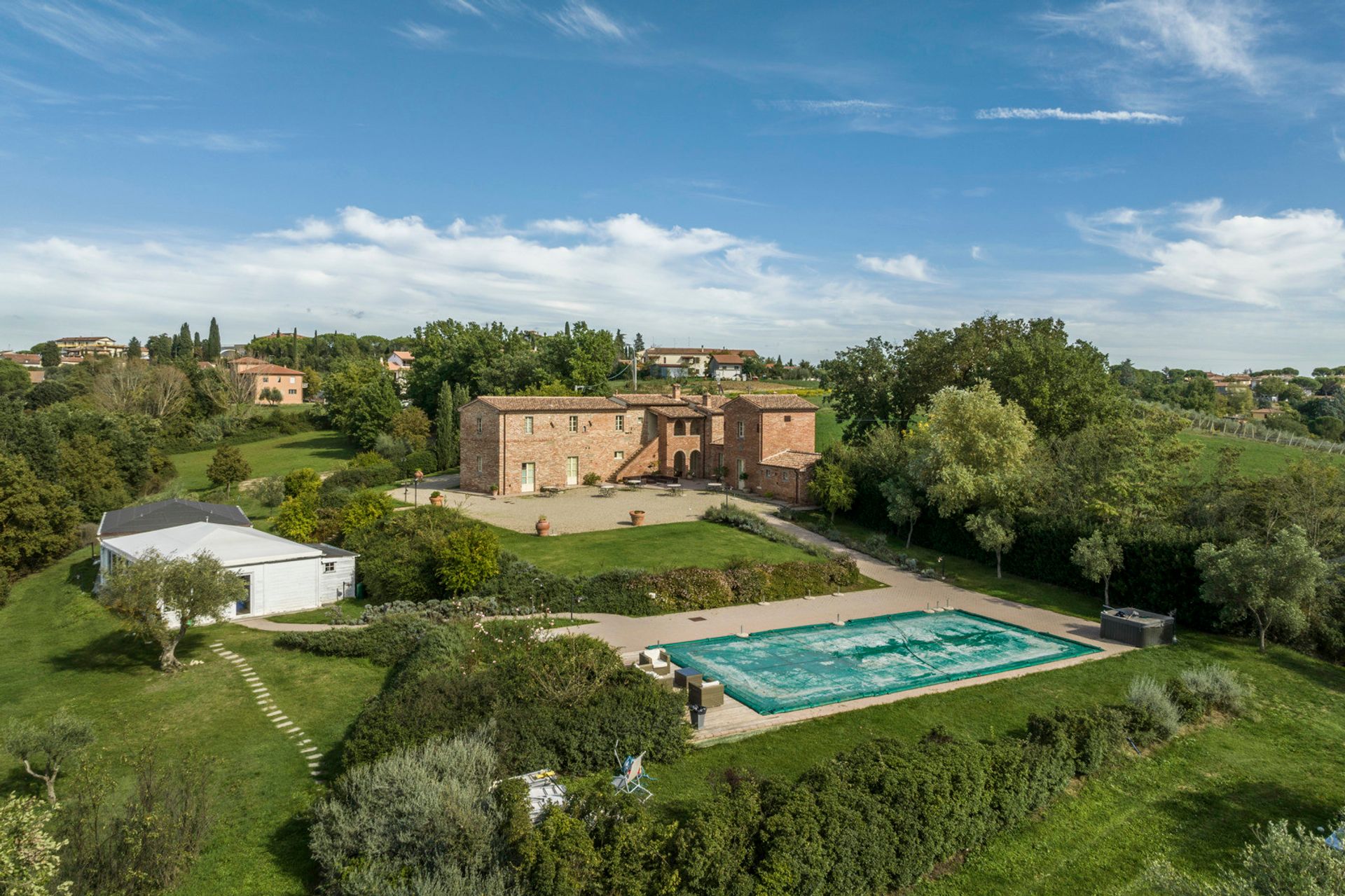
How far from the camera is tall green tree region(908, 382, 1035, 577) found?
82.2ft

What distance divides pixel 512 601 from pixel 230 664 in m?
6.86

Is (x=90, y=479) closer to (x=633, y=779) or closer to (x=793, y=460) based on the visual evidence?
(x=793, y=460)

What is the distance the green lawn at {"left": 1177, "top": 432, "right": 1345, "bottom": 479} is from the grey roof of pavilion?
137ft

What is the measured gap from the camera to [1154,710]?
13.4m

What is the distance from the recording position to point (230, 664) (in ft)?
55.3

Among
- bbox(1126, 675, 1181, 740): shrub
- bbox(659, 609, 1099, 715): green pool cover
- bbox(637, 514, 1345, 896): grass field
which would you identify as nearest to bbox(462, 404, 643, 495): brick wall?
bbox(659, 609, 1099, 715): green pool cover

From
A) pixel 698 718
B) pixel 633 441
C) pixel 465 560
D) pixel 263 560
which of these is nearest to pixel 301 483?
pixel 263 560

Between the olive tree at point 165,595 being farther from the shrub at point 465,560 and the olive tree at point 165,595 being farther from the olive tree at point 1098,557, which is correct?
the olive tree at point 1098,557

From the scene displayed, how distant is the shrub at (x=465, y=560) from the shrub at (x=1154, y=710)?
1593 centimetres

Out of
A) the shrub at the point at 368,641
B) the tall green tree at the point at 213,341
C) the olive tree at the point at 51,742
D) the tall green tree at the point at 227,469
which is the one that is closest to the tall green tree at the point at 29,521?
the tall green tree at the point at 227,469

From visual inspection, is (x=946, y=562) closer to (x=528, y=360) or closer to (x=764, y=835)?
(x=764, y=835)

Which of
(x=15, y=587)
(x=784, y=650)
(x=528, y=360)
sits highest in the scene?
(x=528, y=360)

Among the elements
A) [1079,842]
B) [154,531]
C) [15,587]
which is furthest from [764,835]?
[15,587]

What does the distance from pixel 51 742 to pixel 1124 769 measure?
16.6 m
